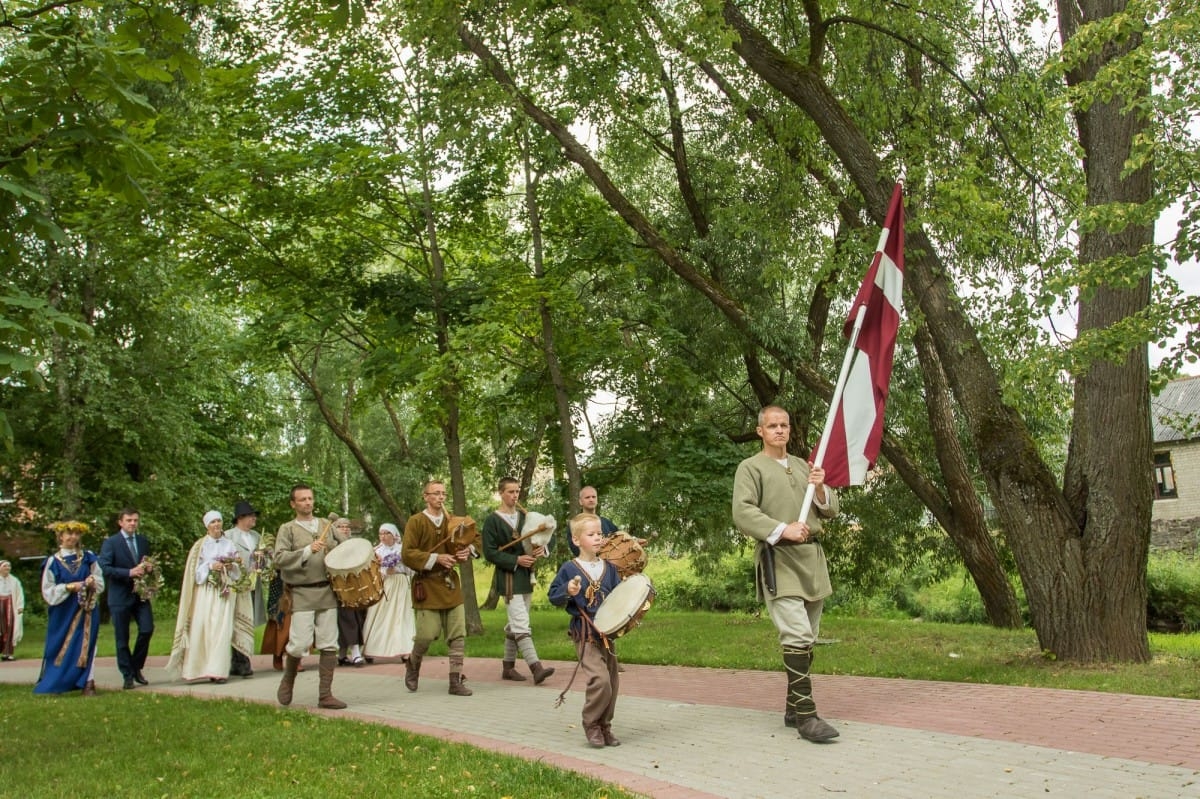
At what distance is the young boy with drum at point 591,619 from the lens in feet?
25.2

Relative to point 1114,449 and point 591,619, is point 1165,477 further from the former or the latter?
point 591,619

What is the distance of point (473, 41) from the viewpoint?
15.8 m

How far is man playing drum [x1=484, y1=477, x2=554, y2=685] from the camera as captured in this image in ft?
38.7

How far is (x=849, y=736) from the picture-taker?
24.4 ft

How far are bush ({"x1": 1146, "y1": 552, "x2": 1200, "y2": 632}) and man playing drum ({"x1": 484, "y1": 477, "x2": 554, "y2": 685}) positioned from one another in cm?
1968

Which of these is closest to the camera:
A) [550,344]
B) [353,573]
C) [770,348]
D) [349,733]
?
[349,733]

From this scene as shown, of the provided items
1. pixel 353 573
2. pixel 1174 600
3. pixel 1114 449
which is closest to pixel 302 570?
pixel 353 573

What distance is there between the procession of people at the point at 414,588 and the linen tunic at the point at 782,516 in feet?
0.03

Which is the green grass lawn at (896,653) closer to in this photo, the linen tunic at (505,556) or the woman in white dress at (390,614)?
the woman in white dress at (390,614)

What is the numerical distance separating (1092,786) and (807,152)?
11.5 meters

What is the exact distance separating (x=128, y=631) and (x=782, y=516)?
919 centimetres

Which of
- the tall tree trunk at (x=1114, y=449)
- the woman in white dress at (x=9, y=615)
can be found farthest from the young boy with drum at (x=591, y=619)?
the woman in white dress at (x=9, y=615)

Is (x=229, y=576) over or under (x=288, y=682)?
over

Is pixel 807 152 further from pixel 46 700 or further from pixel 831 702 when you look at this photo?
pixel 46 700
